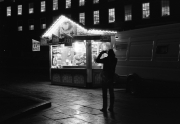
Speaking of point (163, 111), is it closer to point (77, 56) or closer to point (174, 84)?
point (174, 84)

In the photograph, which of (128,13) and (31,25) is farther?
(31,25)

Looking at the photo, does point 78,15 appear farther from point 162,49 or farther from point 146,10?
point 162,49

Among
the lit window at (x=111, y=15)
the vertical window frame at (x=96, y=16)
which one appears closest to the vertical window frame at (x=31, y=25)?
the vertical window frame at (x=96, y=16)

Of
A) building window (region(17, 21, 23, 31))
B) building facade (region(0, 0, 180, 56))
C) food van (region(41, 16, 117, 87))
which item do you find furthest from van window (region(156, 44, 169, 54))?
building window (region(17, 21, 23, 31))

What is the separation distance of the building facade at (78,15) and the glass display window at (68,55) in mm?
10069

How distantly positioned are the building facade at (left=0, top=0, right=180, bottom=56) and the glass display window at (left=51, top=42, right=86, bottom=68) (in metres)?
10.1

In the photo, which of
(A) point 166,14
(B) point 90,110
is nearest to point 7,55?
(A) point 166,14

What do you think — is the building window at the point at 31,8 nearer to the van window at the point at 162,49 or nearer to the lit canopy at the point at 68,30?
the lit canopy at the point at 68,30

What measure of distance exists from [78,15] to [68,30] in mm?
21948

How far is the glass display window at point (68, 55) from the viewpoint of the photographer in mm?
14600

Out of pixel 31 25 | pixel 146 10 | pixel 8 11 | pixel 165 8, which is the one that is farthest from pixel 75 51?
pixel 8 11

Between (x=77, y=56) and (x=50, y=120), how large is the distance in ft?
28.4

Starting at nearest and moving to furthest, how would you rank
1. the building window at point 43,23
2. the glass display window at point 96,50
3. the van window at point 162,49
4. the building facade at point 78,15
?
the van window at point 162,49 < the glass display window at point 96,50 < the building facade at point 78,15 < the building window at point 43,23

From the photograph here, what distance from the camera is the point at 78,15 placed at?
36406mm
